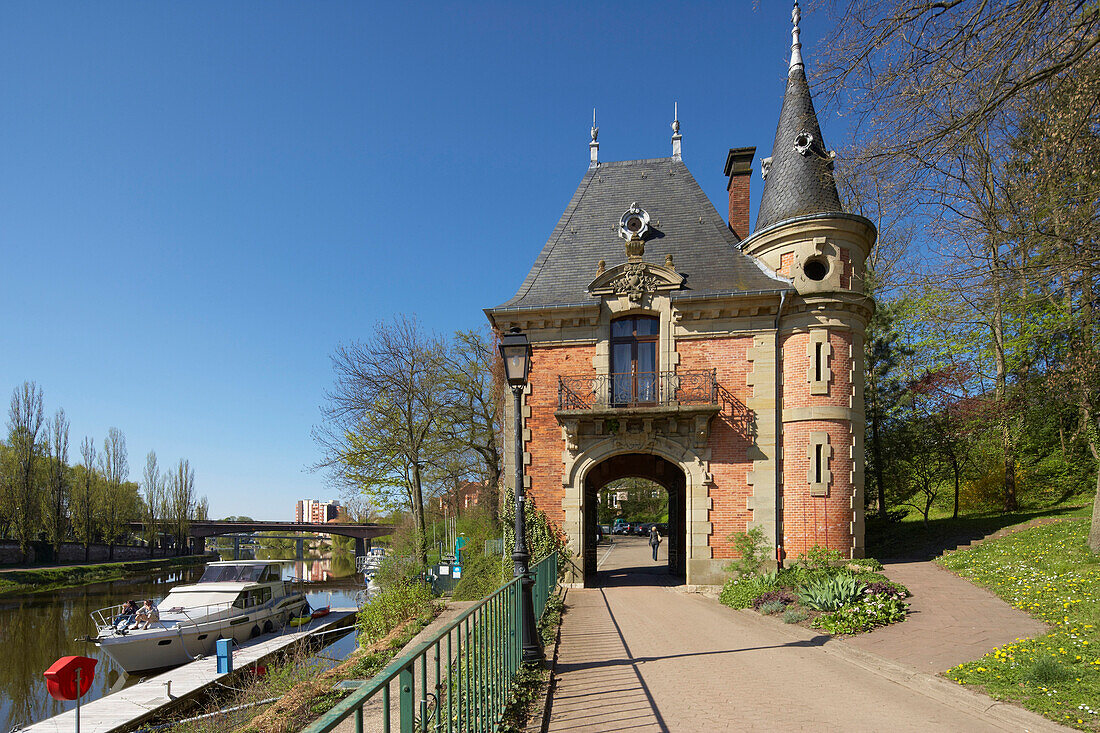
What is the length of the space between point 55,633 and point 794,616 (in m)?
26.4

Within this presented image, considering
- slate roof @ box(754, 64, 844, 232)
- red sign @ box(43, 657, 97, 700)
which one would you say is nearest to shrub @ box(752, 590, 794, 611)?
slate roof @ box(754, 64, 844, 232)

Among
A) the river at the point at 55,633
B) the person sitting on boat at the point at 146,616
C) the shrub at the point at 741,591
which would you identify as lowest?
the river at the point at 55,633

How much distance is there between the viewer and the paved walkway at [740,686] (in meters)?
5.51

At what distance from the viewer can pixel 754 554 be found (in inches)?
541

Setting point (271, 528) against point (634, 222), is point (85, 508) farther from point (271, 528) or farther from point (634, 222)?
point (634, 222)

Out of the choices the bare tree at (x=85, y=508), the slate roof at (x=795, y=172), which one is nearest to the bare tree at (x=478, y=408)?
the slate roof at (x=795, y=172)

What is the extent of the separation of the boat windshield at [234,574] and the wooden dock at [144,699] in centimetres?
328

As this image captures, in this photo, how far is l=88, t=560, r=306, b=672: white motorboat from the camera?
592 inches

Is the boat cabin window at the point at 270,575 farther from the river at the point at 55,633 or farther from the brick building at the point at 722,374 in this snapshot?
the brick building at the point at 722,374

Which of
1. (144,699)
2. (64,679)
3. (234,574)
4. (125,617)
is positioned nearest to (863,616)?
(64,679)

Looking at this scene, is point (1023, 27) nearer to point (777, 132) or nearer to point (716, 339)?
point (716, 339)

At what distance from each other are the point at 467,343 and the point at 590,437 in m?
15.8

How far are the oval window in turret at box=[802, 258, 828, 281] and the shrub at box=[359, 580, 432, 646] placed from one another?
11921 millimetres

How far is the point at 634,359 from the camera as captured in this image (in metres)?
14.9
